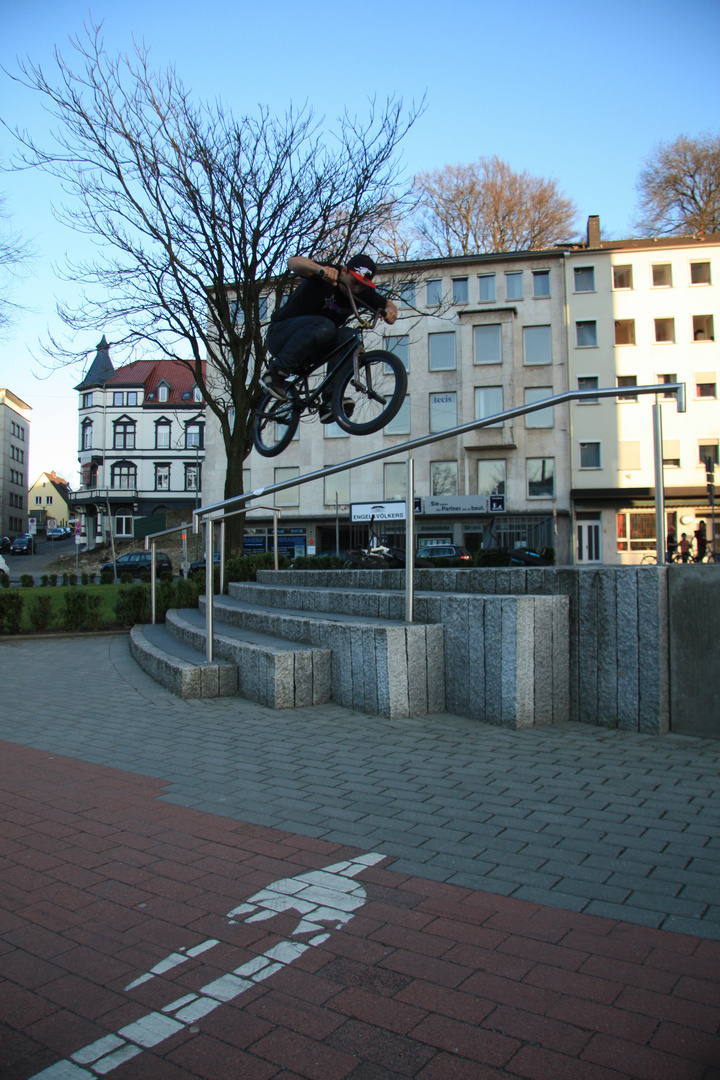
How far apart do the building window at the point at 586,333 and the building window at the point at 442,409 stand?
7780 mm

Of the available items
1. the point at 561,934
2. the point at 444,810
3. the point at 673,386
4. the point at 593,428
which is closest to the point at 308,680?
the point at 444,810

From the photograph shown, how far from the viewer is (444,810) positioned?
4.42m

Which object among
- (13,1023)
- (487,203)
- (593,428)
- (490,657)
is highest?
(487,203)

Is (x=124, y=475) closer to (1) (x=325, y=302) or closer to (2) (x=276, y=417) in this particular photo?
(2) (x=276, y=417)

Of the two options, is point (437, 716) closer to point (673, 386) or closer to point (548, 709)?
point (548, 709)

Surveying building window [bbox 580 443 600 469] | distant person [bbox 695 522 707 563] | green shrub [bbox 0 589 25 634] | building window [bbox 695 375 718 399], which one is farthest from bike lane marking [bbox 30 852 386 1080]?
building window [bbox 695 375 718 399]

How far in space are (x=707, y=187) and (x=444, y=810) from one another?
1957 inches

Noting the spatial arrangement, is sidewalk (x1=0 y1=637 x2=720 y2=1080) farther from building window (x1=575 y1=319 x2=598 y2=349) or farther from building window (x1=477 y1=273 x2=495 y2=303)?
building window (x1=575 y1=319 x2=598 y2=349)

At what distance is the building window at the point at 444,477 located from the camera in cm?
4266

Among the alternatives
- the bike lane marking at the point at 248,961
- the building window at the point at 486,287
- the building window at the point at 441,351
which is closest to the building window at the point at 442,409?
the building window at the point at 441,351

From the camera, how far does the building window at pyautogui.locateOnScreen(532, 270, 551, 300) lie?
43.4 metres

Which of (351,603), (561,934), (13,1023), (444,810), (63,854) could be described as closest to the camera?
(13,1023)

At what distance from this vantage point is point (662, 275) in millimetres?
43875

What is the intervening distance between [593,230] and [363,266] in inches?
1751
